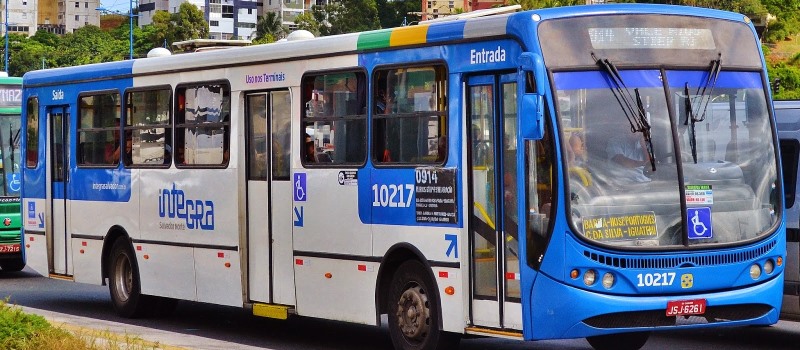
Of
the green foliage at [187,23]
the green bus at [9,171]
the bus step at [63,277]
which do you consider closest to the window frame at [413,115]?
the bus step at [63,277]

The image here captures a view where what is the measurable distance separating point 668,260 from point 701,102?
122cm

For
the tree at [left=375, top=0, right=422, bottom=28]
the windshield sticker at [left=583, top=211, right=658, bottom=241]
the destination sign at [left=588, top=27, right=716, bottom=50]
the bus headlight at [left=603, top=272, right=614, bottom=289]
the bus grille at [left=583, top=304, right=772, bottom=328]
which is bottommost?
the bus grille at [left=583, top=304, right=772, bottom=328]

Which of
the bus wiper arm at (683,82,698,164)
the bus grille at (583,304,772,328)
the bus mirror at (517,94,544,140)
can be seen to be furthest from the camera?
the bus wiper arm at (683,82,698,164)

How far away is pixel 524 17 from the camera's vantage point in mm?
11094

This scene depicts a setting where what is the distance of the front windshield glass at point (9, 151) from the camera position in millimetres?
22703

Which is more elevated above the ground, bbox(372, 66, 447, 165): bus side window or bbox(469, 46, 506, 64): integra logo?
bbox(469, 46, 506, 64): integra logo

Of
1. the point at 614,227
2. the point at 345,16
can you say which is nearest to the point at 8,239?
the point at 614,227

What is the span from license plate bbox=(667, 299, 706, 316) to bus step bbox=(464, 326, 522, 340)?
3.55ft

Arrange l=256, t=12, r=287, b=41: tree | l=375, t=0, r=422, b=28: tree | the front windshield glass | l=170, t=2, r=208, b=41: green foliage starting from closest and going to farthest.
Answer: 1. the front windshield glass
2. l=170, t=2, r=208, b=41: green foliage
3. l=256, t=12, r=287, b=41: tree
4. l=375, t=0, r=422, b=28: tree

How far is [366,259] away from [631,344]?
7.50 feet

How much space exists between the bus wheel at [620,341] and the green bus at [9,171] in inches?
485

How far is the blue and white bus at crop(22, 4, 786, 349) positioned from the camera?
1082 centimetres

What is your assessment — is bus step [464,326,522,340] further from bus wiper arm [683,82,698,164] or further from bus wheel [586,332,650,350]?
bus wiper arm [683,82,698,164]

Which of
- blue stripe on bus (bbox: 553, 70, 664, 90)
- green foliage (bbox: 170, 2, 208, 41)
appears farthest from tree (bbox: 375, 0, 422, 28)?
blue stripe on bus (bbox: 553, 70, 664, 90)
